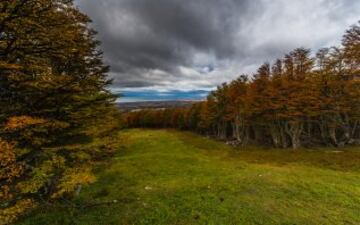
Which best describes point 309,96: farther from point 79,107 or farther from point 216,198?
point 79,107

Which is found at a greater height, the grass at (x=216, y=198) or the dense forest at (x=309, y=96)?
the dense forest at (x=309, y=96)

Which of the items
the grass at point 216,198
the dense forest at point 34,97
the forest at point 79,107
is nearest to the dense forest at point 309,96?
the forest at point 79,107

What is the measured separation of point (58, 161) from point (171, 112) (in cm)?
9327

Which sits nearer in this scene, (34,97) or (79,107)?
(34,97)

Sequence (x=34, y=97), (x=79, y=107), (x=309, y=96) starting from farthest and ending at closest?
1. (x=309, y=96)
2. (x=79, y=107)
3. (x=34, y=97)

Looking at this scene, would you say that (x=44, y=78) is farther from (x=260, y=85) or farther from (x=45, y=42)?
(x=260, y=85)

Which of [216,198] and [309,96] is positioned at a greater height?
[309,96]

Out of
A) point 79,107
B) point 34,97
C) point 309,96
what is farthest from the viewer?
point 309,96

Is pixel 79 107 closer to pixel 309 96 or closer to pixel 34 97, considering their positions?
pixel 34 97

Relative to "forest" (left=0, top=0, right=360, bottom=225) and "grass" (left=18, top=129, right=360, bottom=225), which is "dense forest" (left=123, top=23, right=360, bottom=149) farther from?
"grass" (left=18, top=129, right=360, bottom=225)

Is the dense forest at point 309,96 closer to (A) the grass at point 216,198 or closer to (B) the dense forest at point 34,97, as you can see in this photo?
(A) the grass at point 216,198

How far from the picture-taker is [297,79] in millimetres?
42750

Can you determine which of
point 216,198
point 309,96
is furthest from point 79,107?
point 309,96

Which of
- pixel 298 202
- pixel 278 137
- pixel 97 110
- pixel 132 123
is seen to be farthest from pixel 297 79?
pixel 132 123
